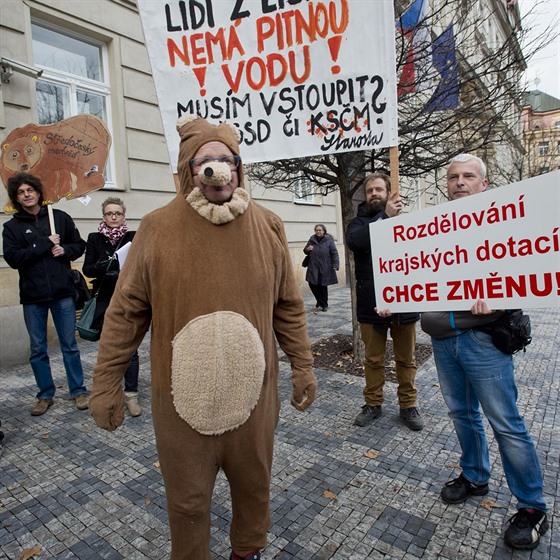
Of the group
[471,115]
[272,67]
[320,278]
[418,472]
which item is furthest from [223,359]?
[320,278]

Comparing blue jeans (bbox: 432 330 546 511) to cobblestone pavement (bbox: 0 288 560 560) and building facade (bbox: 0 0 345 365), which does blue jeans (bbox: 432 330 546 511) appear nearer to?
cobblestone pavement (bbox: 0 288 560 560)

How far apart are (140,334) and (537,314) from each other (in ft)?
29.5

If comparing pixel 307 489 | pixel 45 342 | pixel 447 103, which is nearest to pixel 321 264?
pixel 447 103

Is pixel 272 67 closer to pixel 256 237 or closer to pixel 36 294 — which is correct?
pixel 256 237

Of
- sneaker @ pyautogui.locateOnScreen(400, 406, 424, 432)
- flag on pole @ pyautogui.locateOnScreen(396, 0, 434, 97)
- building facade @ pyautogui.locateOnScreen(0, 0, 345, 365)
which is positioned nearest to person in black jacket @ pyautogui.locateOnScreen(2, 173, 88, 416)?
building facade @ pyautogui.locateOnScreen(0, 0, 345, 365)

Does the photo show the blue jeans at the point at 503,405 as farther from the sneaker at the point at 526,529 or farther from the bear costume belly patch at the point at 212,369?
the bear costume belly patch at the point at 212,369

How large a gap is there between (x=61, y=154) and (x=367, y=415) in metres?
3.64

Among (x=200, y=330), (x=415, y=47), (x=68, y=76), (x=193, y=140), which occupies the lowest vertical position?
(x=200, y=330)

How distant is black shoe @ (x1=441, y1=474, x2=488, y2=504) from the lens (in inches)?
99.0

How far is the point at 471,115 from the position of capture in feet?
16.5

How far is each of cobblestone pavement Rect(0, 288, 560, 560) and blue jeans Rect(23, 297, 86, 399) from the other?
23 cm

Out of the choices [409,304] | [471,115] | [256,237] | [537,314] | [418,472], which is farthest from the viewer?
[537,314]

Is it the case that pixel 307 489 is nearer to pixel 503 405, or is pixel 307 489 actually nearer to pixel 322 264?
pixel 503 405

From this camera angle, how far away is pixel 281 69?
3.15m
